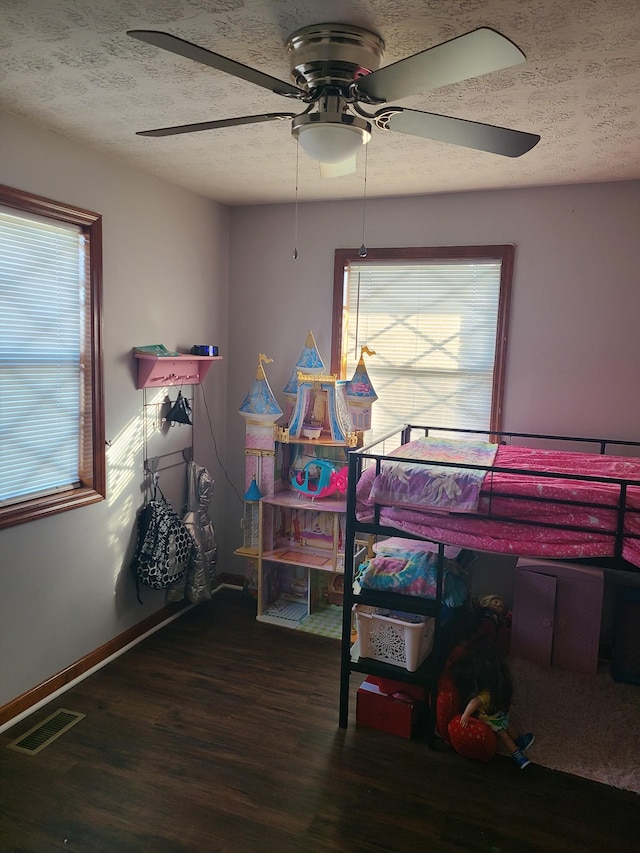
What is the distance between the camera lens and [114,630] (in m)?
3.30

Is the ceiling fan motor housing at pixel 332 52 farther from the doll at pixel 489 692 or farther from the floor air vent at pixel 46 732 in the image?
the floor air vent at pixel 46 732

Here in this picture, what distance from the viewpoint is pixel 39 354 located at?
9.11 feet

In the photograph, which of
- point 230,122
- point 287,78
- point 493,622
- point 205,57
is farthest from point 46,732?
point 287,78

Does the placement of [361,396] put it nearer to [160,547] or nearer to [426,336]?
[426,336]

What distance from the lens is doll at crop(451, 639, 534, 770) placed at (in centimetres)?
254

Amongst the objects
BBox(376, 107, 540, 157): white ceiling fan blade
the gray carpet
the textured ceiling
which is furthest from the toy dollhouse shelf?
the gray carpet

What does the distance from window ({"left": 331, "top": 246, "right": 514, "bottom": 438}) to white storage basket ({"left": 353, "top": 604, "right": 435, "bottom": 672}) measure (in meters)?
1.33

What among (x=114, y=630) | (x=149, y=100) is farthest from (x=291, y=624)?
(x=149, y=100)

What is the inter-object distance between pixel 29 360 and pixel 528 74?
2.18m

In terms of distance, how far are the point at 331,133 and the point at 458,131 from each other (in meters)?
0.35

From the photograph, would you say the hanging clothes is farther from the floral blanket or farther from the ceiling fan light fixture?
the ceiling fan light fixture

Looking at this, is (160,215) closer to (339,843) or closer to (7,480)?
(7,480)

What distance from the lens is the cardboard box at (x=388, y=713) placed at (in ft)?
8.80

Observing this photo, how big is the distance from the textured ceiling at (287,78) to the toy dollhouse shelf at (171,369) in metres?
0.95
